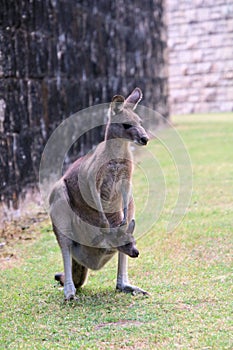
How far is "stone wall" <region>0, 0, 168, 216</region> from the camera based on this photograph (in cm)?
725

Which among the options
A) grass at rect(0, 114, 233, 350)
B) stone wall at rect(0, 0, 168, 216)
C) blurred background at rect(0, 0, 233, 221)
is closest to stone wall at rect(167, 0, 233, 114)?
blurred background at rect(0, 0, 233, 221)

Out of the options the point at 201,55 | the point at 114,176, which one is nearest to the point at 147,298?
the point at 114,176

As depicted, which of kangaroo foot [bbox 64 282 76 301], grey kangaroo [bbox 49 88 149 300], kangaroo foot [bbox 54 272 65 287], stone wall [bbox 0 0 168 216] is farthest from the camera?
stone wall [bbox 0 0 168 216]

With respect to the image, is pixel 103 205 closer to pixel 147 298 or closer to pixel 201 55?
pixel 147 298

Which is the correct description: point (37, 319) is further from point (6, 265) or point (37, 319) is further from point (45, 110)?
point (45, 110)

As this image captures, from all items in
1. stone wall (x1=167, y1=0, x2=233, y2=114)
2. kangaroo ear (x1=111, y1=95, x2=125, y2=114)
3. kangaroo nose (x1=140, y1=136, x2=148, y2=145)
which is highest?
kangaroo ear (x1=111, y1=95, x2=125, y2=114)

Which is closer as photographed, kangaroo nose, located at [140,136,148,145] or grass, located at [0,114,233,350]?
grass, located at [0,114,233,350]

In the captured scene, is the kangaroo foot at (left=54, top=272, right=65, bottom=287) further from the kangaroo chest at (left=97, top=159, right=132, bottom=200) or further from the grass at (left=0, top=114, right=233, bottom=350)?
the kangaroo chest at (left=97, top=159, right=132, bottom=200)

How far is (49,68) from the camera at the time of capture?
8445mm

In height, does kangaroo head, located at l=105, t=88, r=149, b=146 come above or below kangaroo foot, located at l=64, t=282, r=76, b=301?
above

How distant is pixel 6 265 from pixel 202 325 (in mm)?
2269

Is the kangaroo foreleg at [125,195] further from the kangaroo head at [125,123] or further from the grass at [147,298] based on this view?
the grass at [147,298]

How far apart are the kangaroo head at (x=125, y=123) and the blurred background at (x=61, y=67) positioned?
2525mm

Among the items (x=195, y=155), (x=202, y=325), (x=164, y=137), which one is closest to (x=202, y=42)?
(x=164, y=137)
